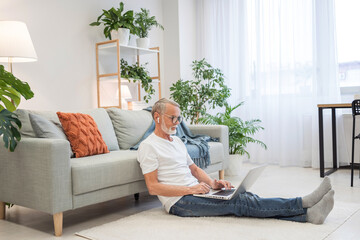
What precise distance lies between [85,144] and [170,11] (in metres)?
3.16

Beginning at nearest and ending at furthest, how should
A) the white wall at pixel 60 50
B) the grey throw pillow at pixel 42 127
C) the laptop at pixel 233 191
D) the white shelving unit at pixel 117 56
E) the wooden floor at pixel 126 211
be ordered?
the laptop at pixel 233 191 < the wooden floor at pixel 126 211 < the grey throw pillow at pixel 42 127 < the white wall at pixel 60 50 < the white shelving unit at pixel 117 56

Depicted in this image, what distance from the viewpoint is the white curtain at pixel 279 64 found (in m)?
4.51

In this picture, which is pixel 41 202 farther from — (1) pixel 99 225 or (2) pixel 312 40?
(2) pixel 312 40

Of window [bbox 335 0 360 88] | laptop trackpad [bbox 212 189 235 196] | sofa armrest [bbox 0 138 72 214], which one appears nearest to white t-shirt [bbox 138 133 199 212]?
laptop trackpad [bbox 212 189 235 196]

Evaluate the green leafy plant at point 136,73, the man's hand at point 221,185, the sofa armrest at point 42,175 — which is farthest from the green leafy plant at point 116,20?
the man's hand at point 221,185

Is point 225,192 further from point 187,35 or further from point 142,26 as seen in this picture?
point 187,35

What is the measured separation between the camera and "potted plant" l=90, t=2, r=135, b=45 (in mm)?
4324

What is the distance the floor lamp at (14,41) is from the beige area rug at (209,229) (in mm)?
1565

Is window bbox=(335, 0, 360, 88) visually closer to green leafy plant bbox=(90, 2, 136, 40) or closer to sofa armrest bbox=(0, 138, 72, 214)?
green leafy plant bbox=(90, 2, 136, 40)

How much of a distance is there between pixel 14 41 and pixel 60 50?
3.47 ft

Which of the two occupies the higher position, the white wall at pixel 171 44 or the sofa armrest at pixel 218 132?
the white wall at pixel 171 44

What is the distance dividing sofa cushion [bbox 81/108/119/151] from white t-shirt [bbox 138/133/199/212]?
2.38 ft

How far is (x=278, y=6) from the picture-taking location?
4801 millimetres

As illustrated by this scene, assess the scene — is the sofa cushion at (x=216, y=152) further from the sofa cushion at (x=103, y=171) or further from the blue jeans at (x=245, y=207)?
the blue jeans at (x=245, y=207)
